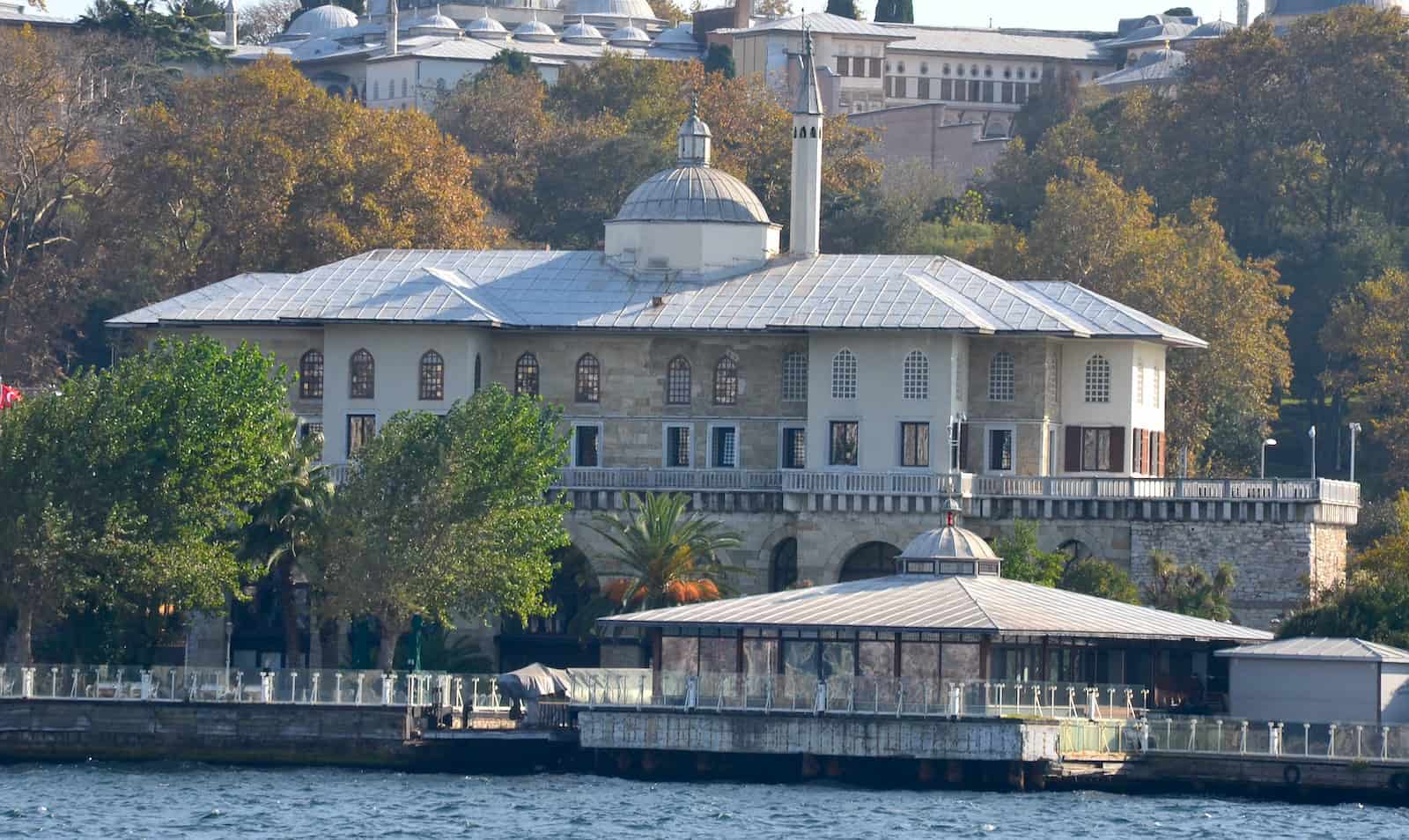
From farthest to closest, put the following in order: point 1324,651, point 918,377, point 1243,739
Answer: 1. point 918,377
2. point 1324,651
3. point 1243,739

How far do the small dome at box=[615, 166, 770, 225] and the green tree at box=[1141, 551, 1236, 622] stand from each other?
16.5 metres

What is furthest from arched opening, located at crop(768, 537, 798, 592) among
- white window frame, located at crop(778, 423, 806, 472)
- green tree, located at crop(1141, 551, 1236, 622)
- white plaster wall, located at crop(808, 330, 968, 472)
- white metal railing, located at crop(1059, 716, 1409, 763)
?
white metal railing, located at crop(1059, 716, 1409, 763)

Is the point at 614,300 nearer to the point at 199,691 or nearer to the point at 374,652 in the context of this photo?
the point at 374,652

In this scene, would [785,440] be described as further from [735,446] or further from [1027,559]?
[1027,559]

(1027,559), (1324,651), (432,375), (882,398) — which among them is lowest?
(1324,651)

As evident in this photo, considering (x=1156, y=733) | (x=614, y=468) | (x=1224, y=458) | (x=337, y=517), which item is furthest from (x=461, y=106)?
(x=1156, y=733)

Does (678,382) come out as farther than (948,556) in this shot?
Yes

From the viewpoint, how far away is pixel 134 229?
116688mm

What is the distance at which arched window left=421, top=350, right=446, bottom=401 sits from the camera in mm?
95812

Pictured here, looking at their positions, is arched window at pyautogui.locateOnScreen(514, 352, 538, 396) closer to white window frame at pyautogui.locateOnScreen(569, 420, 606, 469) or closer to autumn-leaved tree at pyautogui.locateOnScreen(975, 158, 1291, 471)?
white window frame at pyautogui.locateOnScreen(569, 420, 606, 469)

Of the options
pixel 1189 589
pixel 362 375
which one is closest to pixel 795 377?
pixel 362 375

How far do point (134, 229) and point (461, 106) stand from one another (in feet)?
153

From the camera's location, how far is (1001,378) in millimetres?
96062

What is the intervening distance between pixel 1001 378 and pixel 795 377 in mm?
5665
